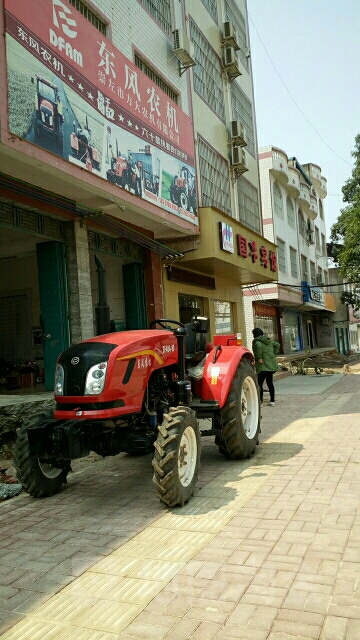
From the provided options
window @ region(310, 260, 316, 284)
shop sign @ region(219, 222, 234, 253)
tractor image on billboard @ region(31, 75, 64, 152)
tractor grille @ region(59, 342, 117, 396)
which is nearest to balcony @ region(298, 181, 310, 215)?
window @ region(310, 260, 316, 284)

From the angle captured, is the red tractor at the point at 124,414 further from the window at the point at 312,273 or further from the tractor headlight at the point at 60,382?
the window at the point at 312,273

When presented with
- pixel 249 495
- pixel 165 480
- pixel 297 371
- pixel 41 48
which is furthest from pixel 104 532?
pixel 297 371

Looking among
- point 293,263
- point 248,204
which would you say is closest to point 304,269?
point 293,263

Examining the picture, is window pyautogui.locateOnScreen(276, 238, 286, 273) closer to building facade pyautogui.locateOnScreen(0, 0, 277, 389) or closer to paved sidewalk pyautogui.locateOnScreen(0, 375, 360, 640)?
building facade pyautogui.locateOnScreen(0, 0, 277, 389)

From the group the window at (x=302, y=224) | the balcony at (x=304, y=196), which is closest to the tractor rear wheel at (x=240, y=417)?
the balcony at (x=304, y=196)

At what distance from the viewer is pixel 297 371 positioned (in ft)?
65.8

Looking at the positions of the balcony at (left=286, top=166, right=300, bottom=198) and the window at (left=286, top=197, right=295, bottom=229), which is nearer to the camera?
the balcony at (left=286, top=166, right=300, bottom=198)

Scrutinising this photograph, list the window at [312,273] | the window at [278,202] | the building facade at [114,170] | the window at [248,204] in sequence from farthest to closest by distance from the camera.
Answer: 1. the window at [312,273]
2. the window at [278,202]
3. the window at [248,204]
4. the building facade at [114,170]

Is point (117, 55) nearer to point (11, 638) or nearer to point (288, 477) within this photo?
point (288, 477)

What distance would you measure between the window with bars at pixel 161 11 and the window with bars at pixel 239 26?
19.8 feet

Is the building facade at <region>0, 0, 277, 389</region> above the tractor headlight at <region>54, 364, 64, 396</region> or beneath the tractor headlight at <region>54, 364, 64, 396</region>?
above

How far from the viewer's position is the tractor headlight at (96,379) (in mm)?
4328

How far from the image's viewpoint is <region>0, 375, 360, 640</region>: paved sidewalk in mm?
2619

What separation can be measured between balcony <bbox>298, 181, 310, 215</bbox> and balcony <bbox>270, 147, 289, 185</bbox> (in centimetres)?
363
